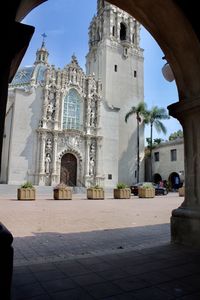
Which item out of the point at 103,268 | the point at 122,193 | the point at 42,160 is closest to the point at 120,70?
the point at 42,160

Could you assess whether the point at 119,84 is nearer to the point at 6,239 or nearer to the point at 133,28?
the point at 133,28

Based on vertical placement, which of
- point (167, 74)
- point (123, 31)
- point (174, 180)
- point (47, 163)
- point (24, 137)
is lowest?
point (174, 180)

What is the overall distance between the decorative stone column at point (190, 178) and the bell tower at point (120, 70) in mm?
30423

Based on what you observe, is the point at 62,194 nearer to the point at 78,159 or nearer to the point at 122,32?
the point at 78,159

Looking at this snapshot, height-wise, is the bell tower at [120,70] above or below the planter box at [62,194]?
above

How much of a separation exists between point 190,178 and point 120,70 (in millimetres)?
36266

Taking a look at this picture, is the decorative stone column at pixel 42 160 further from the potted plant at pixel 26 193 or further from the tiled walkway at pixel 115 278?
the tiled walkway at pixel 115 278

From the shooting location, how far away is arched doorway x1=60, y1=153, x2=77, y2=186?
3100 centimetres

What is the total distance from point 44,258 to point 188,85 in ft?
12.0

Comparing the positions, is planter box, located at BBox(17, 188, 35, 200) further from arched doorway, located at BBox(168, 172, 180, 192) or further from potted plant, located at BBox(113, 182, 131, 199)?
arched doorway, located at BBox(168, 172, 180, 192)

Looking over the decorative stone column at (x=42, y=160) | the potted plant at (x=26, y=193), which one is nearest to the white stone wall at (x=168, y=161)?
the decorative stone column at (x=42, y=160)

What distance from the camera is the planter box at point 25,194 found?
1642 centimetres

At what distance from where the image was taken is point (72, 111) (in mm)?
33000

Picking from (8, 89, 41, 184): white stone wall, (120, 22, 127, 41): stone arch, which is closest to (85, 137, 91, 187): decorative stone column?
(8, 89, 41, 184): white stone wall
